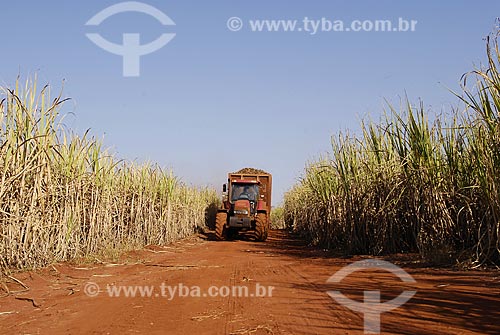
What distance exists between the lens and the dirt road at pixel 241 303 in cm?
477

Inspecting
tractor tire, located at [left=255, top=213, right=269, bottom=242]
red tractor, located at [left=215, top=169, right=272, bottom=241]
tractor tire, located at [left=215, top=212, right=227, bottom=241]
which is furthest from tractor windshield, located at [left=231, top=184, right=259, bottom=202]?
tractor tire, located at [left=255, top=213, right=269, bottom=242]

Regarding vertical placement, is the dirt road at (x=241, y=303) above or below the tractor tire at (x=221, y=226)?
below

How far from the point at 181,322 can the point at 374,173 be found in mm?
6757

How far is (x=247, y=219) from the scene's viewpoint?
2094 cm

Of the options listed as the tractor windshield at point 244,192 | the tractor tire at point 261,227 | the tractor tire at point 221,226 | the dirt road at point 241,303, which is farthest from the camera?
the tractor windshield at point 244,192

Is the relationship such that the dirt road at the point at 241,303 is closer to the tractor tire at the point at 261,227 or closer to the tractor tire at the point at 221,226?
the tractor tire at the point at 261,227

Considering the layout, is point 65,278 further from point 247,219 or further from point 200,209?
point 200,209

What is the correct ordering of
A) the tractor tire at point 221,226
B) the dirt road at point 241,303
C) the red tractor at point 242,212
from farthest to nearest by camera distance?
the tractor tire at point 221,226 < the red tractor at point 242,212 < the dirt road at point 241,303

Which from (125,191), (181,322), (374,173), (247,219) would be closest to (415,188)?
(374,173)

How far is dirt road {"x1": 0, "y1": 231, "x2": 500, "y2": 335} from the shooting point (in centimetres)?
477

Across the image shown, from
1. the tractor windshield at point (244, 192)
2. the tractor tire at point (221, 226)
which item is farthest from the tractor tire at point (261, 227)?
the tractor windshield at point (244, 192)

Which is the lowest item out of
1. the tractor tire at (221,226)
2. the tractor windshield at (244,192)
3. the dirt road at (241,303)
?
the dirt road at (241,303)

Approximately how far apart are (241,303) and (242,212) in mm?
14905

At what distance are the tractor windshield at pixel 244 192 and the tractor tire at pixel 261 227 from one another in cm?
223
